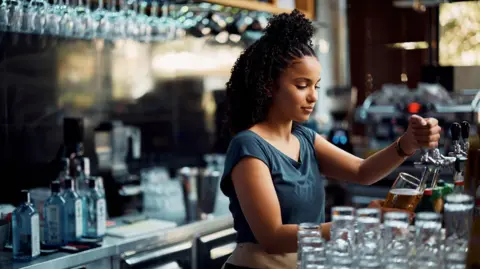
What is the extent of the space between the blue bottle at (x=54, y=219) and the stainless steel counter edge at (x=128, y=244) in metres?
0.13

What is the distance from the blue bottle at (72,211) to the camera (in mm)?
2895

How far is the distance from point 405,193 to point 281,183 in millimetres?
356

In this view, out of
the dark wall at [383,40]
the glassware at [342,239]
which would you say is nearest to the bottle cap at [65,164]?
the glassware at [342,239]

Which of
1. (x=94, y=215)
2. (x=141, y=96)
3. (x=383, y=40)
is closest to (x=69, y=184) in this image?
(x=94, y=215)

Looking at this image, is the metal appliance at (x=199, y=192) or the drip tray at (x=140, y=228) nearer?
the drip tray at (x=140, y=228)

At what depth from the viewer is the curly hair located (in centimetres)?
204

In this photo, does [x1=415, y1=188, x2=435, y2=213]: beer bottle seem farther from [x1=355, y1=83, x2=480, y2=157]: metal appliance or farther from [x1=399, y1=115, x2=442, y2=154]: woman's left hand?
[x1=355, y1=83, x2=480, y2=157]: metal appliance

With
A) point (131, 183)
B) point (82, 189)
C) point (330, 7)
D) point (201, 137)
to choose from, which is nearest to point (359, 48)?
point (330, 7)

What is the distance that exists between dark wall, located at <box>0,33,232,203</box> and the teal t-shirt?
1504mm

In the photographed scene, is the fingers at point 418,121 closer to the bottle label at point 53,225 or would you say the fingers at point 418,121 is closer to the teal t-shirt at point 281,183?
the teal t-shirt at point 281,183

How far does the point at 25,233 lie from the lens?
2.65 m

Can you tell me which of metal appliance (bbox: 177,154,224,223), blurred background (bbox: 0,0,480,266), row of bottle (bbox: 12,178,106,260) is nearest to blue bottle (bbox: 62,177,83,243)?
row of bottle (bbox: 12,178,106,260)

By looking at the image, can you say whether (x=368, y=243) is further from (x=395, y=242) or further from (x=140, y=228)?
(x=140, y=228)

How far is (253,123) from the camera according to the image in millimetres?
2109
